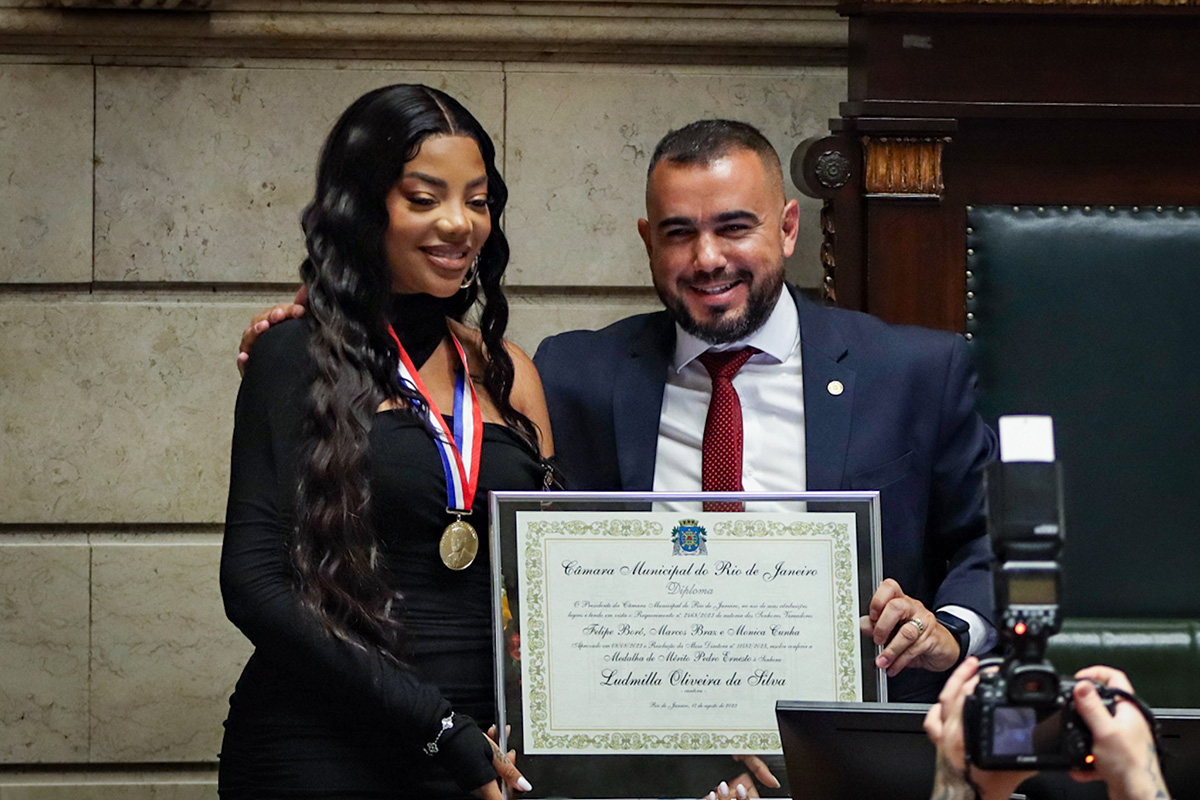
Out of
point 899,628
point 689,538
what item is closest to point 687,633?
point 689,538

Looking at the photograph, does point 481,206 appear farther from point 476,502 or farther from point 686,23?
point 686,23

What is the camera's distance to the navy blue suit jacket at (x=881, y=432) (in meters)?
2.96

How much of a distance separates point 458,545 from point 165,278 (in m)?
1.90

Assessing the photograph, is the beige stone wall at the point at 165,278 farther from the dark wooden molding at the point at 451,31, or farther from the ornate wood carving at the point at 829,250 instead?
the ornate wood carving at the point at 829,250

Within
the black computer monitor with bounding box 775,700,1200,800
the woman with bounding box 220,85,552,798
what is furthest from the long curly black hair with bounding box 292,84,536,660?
the black computer monitor with bounding box 775,700,1200,800

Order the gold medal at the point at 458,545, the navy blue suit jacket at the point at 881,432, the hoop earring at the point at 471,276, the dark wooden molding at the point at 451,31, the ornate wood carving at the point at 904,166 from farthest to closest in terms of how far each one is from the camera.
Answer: the dark wooden molding at the point at 451,31 → the ornate wood carving at the point at 904,166 → the navy blue suit jacket at the point at 881,432 → the hoop earring at the point at 471,276 → the gold medal at the point at 458,545

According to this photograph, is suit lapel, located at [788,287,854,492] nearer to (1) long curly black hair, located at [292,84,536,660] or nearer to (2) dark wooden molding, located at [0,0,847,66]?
(1) long curly black hair, located at [292,84,536,660]

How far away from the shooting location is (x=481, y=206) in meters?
2.77

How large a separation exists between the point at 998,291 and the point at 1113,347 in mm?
319

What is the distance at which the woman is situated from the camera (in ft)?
8.11

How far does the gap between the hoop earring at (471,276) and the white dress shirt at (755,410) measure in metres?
0.49

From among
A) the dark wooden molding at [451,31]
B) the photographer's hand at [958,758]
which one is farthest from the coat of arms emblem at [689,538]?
the dark wooden molding at [451,31]

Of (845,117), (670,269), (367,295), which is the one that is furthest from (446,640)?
(845,117)

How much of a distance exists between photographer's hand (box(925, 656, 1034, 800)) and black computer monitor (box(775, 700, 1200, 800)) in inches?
13.1
